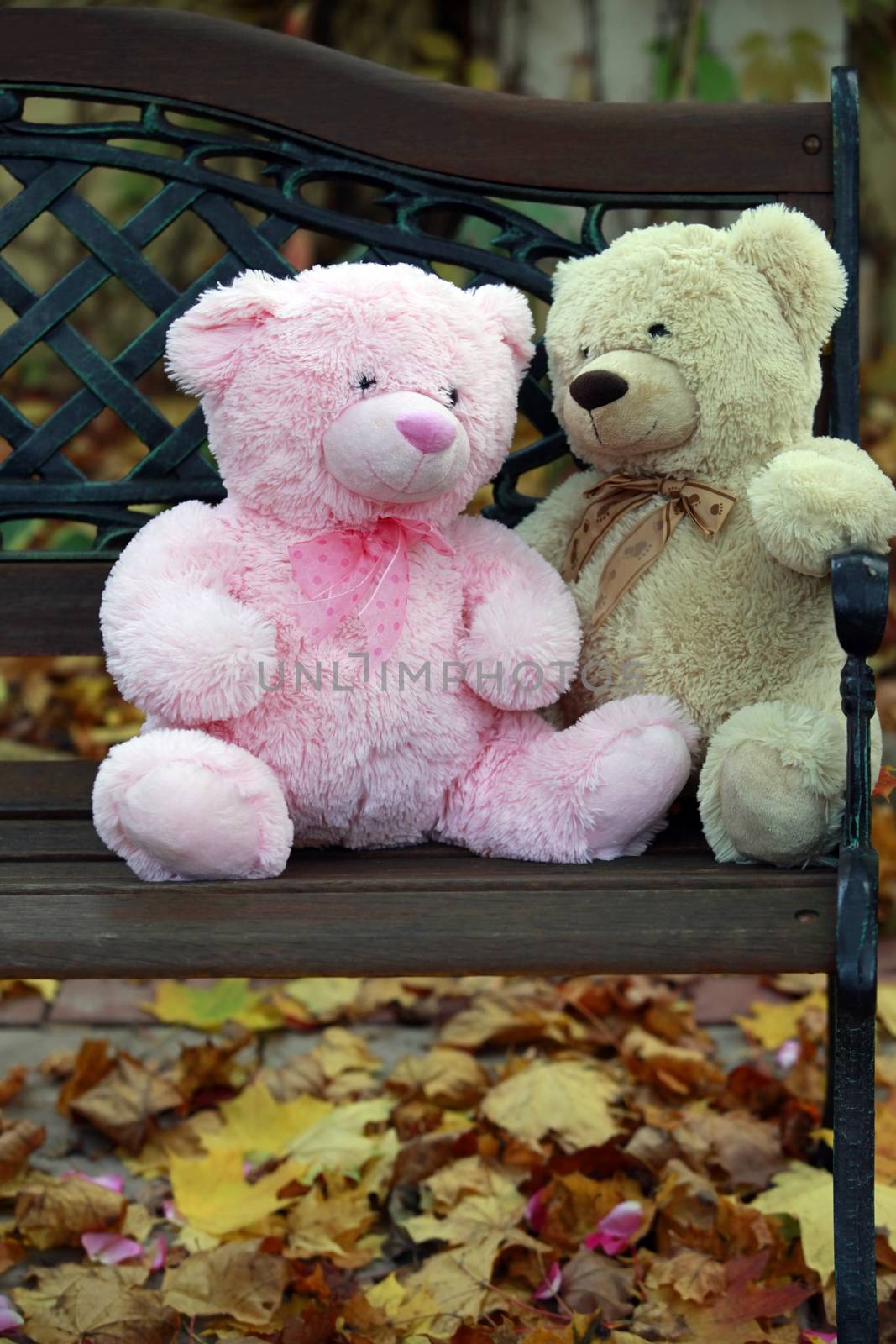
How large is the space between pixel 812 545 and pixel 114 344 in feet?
11.8

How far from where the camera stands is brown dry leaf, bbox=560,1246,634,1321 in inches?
61.3

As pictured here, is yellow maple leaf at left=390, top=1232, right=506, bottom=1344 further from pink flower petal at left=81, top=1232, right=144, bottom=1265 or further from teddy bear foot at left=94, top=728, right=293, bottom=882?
teddy bear foot at left=94, top=728, right=293, bottom=882

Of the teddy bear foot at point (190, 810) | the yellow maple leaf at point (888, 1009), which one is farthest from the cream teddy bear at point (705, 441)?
the yellow maple leaf at point (888, 1009)

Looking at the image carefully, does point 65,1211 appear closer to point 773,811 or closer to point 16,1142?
point 16,1142

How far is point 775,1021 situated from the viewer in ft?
7.25

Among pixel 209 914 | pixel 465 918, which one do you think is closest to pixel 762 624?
pixel 465 918

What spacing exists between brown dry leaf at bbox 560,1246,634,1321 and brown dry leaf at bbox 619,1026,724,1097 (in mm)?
432

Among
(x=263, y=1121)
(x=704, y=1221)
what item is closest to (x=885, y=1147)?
(x=704, y=1221)

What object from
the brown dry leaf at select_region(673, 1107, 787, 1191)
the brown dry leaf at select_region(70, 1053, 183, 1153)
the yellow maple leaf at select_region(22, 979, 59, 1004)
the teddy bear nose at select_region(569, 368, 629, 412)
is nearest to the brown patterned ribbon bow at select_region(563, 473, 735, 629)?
the teddy bear nose at select_region(569, 368, 629, 412)

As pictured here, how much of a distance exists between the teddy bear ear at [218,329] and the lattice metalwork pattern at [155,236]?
392 millimetres

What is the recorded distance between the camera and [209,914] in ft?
4.15

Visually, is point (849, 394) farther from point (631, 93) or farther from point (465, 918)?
point (631, 93)

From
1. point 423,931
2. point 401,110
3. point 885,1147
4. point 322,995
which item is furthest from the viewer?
point 322,995

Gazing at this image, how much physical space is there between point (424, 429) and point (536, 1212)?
966 mm
